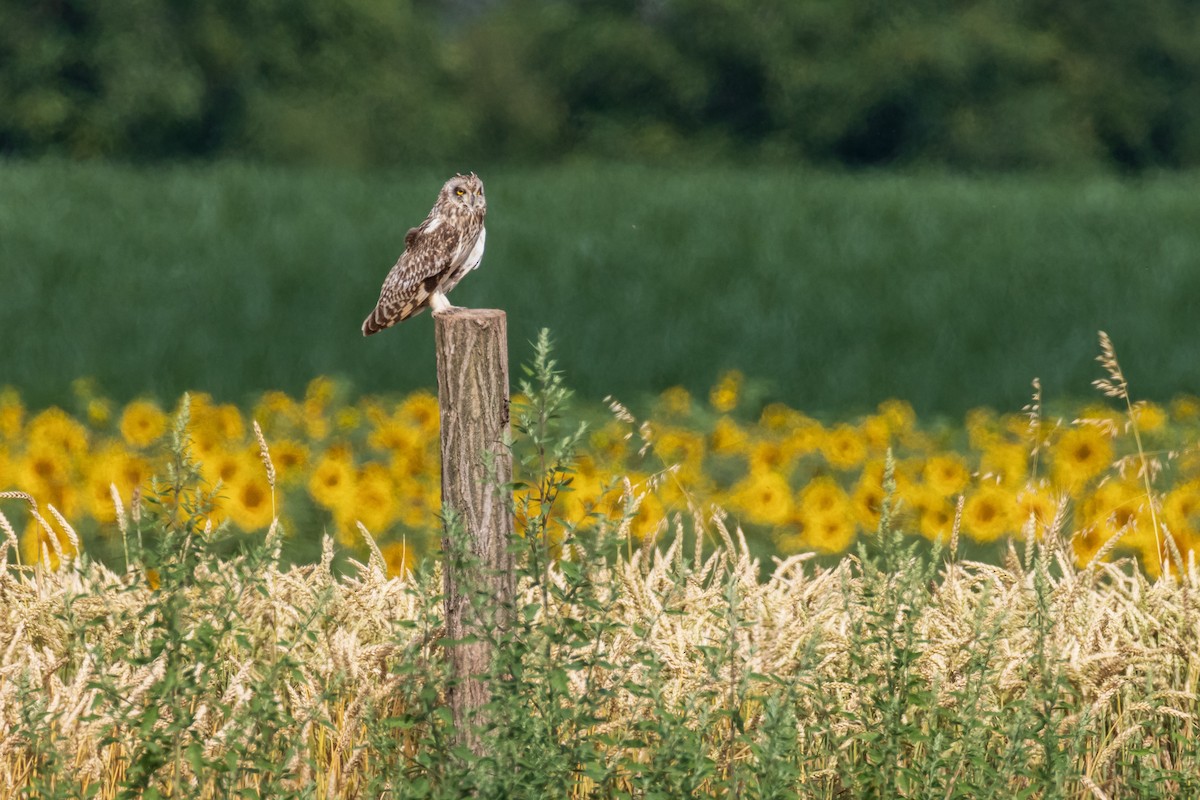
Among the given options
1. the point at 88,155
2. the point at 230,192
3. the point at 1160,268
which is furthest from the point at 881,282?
the point at 88,155

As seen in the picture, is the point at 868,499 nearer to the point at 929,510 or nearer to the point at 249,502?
the point at 929,510

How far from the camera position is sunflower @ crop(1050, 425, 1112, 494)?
5574 mm

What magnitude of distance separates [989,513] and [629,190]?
1419 cm

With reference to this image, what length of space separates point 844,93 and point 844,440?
103ft

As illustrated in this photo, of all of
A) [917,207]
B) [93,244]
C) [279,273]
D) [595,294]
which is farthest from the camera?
[917,207]

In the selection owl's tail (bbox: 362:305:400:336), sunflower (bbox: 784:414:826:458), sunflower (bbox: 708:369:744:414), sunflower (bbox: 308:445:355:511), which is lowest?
sunflower (bbox: 308:445:355:511)

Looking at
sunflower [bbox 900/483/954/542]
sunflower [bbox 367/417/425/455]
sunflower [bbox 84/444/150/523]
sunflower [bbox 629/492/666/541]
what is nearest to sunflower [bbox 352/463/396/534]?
sunflower [bbox 367/417/425/455]

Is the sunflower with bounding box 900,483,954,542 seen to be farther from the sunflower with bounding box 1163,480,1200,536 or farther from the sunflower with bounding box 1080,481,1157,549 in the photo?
the sunflower with bounding box 1163,480,1200,536

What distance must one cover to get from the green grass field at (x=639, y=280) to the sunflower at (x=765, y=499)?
335cm

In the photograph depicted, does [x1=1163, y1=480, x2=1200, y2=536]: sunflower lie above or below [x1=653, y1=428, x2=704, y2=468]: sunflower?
below

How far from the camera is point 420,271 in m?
4.06

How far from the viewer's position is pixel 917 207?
714 inches

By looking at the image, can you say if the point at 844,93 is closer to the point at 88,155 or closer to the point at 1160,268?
the point at 88,155

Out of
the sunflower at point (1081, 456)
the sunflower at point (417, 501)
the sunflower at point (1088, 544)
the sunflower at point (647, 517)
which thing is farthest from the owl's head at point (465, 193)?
the sunflower at point (1081, 456)
